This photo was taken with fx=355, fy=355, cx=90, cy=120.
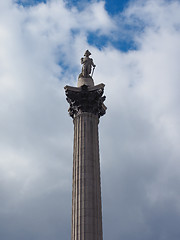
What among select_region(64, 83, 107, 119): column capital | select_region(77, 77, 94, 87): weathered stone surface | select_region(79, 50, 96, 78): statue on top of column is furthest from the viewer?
select_region(79, 50, 96, 78): statue on top of column

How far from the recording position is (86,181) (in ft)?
115

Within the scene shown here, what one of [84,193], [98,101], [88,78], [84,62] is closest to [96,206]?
[84,193]

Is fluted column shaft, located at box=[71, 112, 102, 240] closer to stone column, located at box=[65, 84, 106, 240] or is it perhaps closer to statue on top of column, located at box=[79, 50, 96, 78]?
stone column, located at box=[65, 84, 106, 240]

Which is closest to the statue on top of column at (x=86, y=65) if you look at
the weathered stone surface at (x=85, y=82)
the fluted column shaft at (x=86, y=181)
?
the weathered stone surface at (x=85, y=82)

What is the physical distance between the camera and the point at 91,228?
3297cm

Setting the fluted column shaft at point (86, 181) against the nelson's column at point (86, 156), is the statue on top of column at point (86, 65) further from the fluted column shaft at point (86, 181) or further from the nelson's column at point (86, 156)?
the fluted column shaft at point (86, 181)

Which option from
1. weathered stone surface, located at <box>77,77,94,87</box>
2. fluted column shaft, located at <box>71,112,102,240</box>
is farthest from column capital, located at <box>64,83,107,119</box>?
weathered stone surface, located at <box>77,77,94,87</box>

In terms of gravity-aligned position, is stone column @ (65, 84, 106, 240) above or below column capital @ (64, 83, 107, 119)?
below

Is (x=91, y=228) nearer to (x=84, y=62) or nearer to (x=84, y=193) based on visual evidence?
(x=84, y=193)

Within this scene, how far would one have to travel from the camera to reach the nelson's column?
109 feet

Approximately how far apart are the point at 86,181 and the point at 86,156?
2746 millimetres

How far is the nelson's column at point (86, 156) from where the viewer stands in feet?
109

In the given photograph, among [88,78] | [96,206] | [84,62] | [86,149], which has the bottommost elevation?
[96,206]

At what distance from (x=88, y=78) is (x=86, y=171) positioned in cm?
1223
